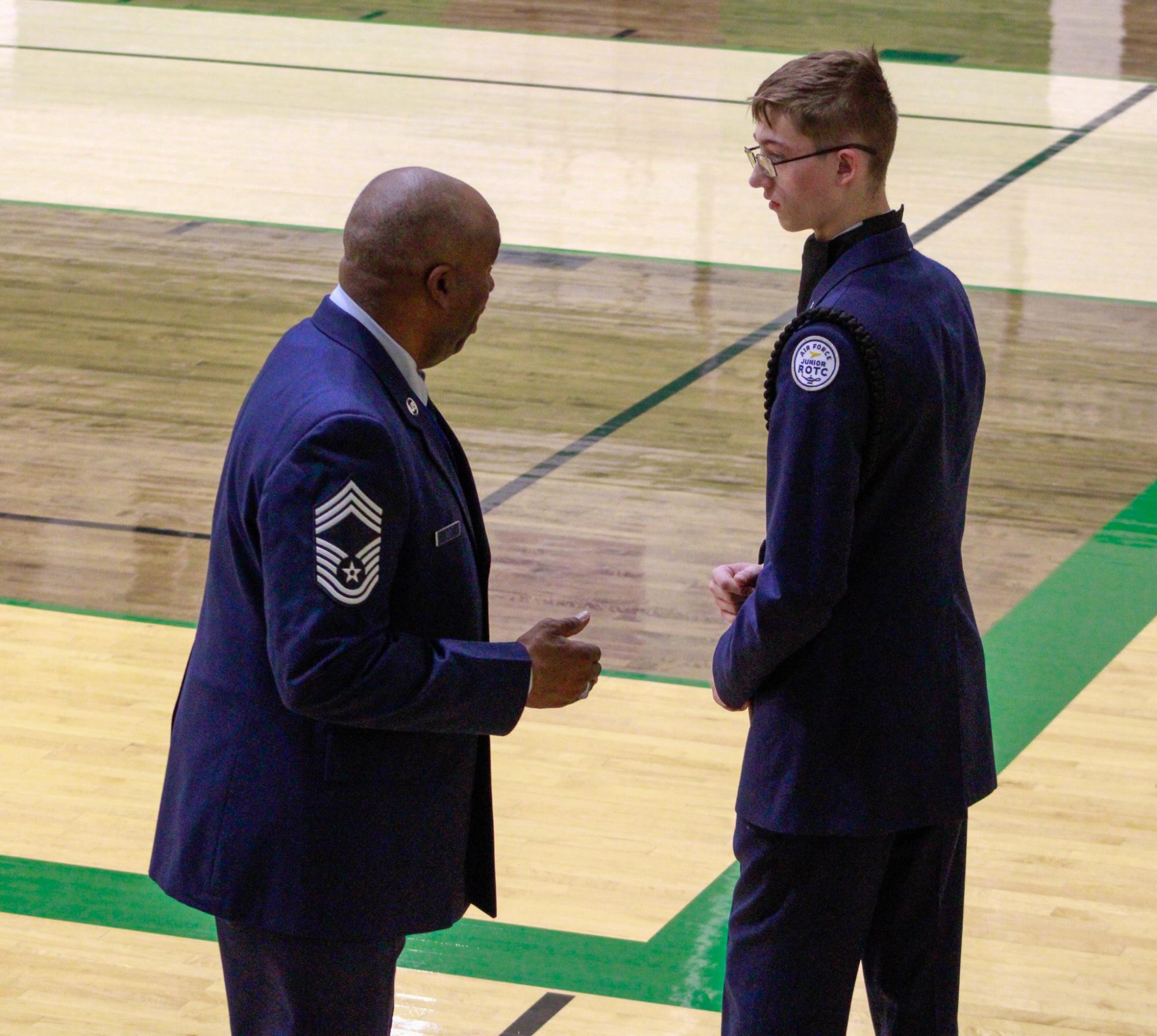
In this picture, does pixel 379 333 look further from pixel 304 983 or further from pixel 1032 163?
pixel 1032 163

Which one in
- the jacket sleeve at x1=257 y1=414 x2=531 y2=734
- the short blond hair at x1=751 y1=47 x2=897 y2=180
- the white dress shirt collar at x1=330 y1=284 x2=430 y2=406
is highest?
the short blond hair at x1=751 y1=47 x2=897 y2=180

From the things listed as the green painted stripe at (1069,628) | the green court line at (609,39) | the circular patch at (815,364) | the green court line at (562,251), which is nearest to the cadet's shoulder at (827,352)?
the circular patch at (815,364)

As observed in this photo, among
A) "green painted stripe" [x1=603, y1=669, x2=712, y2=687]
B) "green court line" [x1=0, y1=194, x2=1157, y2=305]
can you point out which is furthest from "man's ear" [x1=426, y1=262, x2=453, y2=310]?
"green court line" [x1=0, y1=194, x2=1157, y2=305]

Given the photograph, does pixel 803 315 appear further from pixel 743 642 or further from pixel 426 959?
pixel 426 959

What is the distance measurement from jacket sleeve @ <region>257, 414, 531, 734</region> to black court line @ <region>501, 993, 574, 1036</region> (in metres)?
1.19

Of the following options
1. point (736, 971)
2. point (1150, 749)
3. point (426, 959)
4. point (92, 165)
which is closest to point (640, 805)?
point (426, 959)

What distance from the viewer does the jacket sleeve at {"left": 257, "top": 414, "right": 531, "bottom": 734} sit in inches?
71.6

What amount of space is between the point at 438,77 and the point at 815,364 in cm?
1077

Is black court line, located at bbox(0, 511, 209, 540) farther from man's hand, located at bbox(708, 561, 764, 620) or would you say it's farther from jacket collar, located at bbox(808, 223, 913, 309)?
jacket collar, located at bbox(808, 223, 913, 309)

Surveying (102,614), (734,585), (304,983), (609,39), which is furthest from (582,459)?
(609,39)

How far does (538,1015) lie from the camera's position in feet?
9.81

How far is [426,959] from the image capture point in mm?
3166

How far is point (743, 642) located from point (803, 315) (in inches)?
14.1

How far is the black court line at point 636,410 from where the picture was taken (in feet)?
17.3
